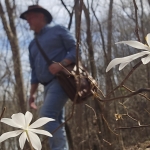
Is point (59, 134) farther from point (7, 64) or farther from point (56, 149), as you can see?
point (7, 64)

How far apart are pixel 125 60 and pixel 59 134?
77.1 inches

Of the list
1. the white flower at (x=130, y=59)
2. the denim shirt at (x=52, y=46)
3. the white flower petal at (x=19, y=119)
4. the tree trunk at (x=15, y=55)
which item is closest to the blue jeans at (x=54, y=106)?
the denim shirt at (x=52, y=46)

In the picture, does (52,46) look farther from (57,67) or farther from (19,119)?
(19,119)

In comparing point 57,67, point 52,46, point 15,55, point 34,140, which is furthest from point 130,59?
point 15,55

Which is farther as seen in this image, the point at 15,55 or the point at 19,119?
the point at 15,55

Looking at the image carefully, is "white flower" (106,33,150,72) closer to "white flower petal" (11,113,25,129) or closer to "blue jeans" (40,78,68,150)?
"white flower petal" (11,113,25,129)

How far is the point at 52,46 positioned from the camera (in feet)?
9.22

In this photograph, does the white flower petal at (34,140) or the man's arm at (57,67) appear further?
the man's arm at (57,67)

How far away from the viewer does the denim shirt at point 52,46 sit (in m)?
2.73

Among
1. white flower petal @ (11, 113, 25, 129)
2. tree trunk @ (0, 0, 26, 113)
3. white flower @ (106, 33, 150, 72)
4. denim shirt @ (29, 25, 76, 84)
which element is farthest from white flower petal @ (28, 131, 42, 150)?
tree trunk @ (0, 0, 26, 113)

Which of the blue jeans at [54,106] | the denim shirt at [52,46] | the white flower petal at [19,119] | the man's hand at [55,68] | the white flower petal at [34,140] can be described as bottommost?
the white flower petal at [34,140]

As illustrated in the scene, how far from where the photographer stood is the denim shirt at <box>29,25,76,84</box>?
2732mm

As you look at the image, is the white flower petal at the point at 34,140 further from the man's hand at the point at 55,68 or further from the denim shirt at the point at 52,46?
the denim shirt at the point at 52,46

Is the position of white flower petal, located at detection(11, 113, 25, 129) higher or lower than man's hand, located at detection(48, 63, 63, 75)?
lower
